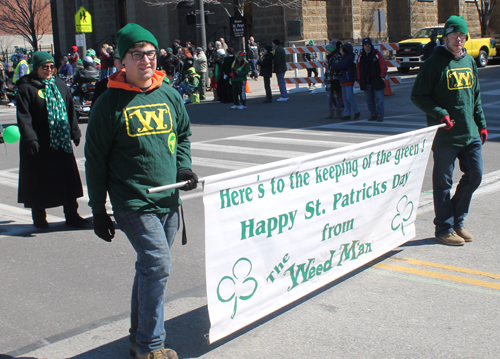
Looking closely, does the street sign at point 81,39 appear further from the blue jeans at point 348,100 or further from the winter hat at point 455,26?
the winter hat at point 455,26

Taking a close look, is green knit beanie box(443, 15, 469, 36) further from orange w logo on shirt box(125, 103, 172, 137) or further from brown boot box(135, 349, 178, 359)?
brown boot box(135, 349, 178, 359)

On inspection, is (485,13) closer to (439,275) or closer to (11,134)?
(11,134)

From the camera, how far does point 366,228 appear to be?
4.72 meters

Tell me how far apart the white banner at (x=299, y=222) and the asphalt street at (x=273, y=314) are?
0.63 ft

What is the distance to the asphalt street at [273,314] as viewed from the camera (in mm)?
3674

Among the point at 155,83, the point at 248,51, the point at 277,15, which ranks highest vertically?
the point at 277,15

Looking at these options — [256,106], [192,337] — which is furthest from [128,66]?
[256,106]

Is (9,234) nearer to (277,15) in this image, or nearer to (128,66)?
(128,66)

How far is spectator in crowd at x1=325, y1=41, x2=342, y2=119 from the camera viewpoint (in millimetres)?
14773

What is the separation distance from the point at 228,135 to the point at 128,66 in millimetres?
10096

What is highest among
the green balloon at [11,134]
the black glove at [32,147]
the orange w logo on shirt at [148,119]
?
the orange w logo on shirt at [148,119]

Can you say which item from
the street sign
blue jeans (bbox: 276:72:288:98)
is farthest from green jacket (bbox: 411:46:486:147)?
the street sign

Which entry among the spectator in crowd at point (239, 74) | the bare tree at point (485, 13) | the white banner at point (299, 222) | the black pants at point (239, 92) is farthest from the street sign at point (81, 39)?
the bare tree at point (485, 13)

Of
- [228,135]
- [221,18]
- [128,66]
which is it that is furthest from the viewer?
[221,18]
